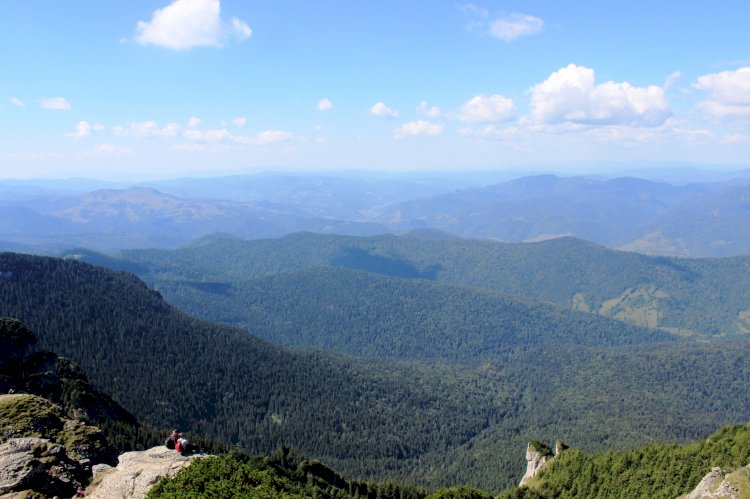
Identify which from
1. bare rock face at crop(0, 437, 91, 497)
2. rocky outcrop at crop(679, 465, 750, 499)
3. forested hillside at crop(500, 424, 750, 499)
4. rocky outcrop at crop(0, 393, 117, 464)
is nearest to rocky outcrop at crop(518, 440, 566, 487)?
forested hillside at crop(500, 424, 750, 499)

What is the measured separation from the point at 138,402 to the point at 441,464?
113 metres

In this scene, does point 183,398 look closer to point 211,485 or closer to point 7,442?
point 7,442

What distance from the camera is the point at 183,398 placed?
7018 inches

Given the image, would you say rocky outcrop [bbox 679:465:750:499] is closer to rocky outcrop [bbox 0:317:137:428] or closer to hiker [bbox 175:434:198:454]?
hiker [bbox 175:434:198:454]

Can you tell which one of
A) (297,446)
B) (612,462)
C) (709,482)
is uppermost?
(709,482)

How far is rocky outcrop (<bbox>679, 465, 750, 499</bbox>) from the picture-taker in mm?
64681

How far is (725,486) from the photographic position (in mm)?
66750

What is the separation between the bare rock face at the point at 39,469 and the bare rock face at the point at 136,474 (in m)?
2.41

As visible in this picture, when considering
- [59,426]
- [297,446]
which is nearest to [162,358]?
[297,446]

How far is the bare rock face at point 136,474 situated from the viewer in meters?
49.3

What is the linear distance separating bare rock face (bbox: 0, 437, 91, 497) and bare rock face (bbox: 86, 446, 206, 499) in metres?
2.41

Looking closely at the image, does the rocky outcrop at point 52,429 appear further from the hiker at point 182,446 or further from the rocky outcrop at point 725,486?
the rocky outcrop at point 725,486

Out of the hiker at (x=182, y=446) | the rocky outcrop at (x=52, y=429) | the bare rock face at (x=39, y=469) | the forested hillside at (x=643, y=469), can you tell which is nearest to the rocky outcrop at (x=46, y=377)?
the rocky outcrop at (x=52, y=429)

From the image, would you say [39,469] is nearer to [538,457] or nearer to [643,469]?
[643,469]
